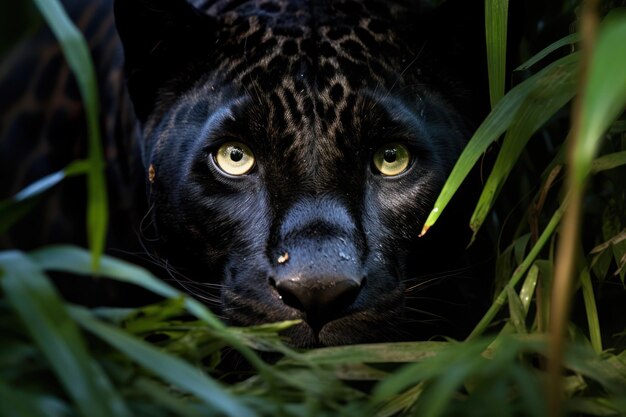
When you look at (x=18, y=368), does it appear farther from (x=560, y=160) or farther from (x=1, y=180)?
(x=1, y=180)

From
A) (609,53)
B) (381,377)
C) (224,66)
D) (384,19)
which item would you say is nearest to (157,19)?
(224,66)

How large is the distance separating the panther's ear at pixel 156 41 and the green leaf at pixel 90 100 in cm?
127

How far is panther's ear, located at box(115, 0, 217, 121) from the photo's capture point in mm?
2445

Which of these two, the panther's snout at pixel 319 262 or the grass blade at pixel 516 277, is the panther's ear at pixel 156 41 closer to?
the panther's snout at pixel 319 262

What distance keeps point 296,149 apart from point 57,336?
1.18 metres

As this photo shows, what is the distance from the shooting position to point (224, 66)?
2.47m

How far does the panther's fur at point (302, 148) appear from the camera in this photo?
2.08 metres

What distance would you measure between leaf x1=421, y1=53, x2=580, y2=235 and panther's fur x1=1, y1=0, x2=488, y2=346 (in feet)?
1.06

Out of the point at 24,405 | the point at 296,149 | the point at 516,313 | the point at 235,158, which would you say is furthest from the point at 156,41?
the point at 24,405

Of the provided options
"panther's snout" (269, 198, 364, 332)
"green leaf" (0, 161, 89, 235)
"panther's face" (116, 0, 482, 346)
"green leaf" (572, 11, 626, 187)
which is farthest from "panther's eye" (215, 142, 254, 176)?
"green leaf" (572, 11, 626, 187)

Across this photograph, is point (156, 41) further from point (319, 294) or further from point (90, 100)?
point (90, 100)

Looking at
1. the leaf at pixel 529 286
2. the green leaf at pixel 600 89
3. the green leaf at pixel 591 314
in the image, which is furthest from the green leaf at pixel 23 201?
the green leaf at pixel 591 314

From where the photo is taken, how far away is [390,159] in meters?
2.36

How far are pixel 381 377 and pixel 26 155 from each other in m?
1.90
